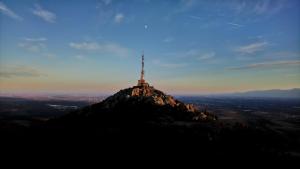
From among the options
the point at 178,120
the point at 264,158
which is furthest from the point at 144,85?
the point at 264,158

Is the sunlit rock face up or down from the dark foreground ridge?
up

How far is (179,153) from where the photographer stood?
94062mm

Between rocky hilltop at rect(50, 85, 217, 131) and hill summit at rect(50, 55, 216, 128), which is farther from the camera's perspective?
hill summit at rect(50, 55, 216, 128)

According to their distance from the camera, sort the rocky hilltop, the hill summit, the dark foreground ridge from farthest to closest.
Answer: the hill summit < the rocky hilltop < the dark foreground ridge

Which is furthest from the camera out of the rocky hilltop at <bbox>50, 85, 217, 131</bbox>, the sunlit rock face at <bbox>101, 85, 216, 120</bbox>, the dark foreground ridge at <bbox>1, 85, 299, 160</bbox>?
the sunlit rock face at <bbox>101, 85, 216, 120</bbox>

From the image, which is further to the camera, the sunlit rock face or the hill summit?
the sunlit rock face

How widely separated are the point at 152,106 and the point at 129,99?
13.7 metres

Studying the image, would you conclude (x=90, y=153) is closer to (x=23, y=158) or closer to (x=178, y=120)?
(x=23, y=158)

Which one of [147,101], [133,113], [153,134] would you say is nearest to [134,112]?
[133,113]

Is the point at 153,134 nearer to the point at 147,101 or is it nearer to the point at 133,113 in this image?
the point at 133,113

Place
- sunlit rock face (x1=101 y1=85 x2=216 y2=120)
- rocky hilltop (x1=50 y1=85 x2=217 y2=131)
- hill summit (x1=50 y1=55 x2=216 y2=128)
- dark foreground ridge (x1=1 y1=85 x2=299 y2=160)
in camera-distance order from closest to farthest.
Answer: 1. dark foreground ridge (x1=1 y1=85 x2=299 y2=160)
2. rocky hilltop (x1=50 y1=85 x2=217 y2=131)
3. hill summit (x1=50 y1=55 x2=216 y2=128)
4. sunlit rock face (x1=101 y1=85 x2=216 y2=120)

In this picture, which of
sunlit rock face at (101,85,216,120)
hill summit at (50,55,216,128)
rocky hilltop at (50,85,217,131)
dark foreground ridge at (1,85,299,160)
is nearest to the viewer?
dark foreground ridge at (1,85,299,160)

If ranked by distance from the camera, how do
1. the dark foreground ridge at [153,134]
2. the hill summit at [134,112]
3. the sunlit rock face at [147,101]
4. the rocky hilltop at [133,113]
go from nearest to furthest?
the dark foreground ridge at [153,134]
the rocky hilltop at [133,113]
the hill summit at [134,112]
the sunlit rock face at [147,101]

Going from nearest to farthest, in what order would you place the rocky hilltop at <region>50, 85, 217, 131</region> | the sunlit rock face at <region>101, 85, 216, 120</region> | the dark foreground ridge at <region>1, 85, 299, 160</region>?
the dark foreground ridge at <region>1, 85, 299, 160</region> → the rocky hilltop at <region>50, 85, 217, 131</region> → the sunlit rock face at <region>101, 85, 216, 120</region>
